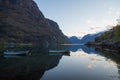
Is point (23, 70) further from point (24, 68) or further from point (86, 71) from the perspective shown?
point (86, 71)

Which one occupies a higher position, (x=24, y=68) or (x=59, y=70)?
(x=59, y=70)

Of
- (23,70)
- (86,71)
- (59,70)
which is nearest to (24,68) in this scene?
(23,70)

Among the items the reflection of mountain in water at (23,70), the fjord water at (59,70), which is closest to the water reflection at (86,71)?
the fjord water at (59,70)

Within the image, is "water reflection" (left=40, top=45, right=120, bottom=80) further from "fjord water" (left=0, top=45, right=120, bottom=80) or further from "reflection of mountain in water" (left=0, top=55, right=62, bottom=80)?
"reflection of mountain in water" (left=0, top=55, right=62, bottom=80)

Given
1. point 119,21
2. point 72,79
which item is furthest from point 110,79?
point 119,21

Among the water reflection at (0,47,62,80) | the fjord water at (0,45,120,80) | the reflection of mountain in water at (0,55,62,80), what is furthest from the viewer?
the water reflection at (0,47,62,80)

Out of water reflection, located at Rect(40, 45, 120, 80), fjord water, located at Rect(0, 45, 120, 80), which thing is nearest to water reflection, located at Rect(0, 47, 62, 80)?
fjord water, located at Rect(0, 45, 120, 80)

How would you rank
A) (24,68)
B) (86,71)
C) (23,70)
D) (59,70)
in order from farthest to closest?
(24,68), (59,70), (23,70), (86,71)

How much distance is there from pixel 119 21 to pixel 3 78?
415ft

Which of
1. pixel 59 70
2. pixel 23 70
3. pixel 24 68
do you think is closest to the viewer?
pixel 23 70

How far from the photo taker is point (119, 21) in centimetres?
15162

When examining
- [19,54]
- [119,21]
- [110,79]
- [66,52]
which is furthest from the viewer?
[119,21]

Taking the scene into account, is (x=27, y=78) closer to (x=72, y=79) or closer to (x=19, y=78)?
(x=19, y=78)

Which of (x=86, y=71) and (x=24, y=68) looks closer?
(x=86, y=71)
